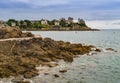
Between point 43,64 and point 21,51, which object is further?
point 21,51

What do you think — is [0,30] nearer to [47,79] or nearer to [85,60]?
[85,60]

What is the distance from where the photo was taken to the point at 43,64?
42.0 metres

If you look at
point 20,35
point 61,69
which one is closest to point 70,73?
point 61,69

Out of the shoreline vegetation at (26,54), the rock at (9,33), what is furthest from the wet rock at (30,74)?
the rock at (9,33)

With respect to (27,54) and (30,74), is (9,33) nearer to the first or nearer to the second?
(27,54)

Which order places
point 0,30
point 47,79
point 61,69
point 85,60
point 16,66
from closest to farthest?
point 47,79
point 16,66
point 61,69
point 85,60
point 0,30

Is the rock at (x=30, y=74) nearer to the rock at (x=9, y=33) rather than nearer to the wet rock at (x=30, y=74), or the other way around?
the wet rock at (x=30, y=74)

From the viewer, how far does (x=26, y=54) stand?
1762 inches

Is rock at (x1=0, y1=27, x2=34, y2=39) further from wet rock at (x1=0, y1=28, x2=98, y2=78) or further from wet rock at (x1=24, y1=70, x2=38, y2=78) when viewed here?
wet rock at (x1=24, y1=70, x2=38, y2=78)

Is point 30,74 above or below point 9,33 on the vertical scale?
below

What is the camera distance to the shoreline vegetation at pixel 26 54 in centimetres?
3581

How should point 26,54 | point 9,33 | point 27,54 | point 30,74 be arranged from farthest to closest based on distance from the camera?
point 9,33 < point 27,54 < point 26,54 < point 30,74

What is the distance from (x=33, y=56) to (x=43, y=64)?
365 cm

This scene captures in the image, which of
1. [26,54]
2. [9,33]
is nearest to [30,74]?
[26,54]
